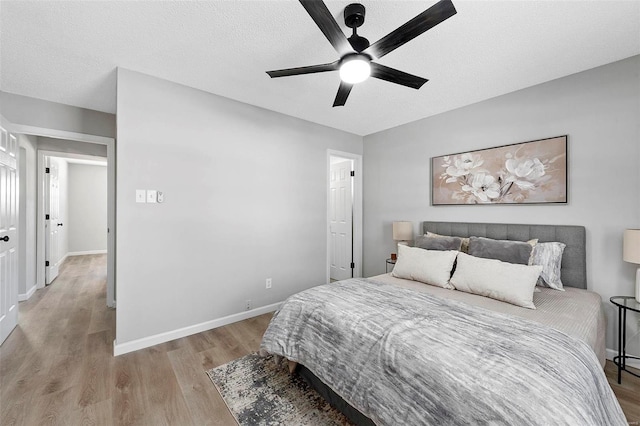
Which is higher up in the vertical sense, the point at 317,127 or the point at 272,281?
the point at 317,127

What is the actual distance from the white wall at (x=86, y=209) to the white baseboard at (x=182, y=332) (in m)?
6.47

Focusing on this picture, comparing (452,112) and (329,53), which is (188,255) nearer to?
(329,53)

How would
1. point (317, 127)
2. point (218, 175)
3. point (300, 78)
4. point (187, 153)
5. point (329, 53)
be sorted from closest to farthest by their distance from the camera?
1. point (329, 53)
2. point (300, 78)
3. point (187, 153)
4. point (218, 175)
5. point (317, 127)

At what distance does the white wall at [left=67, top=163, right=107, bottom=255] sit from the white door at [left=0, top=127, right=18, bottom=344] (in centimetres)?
529

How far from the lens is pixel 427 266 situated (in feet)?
8.20

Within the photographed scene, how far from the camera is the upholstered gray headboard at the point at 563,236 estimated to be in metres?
2.35

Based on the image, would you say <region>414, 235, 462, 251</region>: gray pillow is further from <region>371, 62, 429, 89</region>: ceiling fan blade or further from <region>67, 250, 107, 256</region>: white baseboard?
<region>67, 250, 107, 256</region>: white baseboard

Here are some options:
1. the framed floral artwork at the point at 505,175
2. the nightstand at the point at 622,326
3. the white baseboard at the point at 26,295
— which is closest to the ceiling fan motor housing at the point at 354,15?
the framed floral artwork at the point at 505,175

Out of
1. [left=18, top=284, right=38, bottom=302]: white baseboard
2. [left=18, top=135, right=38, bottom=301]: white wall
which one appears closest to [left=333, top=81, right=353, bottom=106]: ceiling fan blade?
[left=18, top=135, right=38, bottom=301]: white wall

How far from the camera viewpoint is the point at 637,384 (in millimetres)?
1957

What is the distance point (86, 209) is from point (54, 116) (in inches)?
A: 214

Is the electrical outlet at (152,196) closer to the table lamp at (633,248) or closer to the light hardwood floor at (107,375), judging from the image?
the light hardwood floor at (107,375)

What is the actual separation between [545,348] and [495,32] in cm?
200

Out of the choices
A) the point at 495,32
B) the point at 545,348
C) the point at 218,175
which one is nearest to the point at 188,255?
the point at 218,175
